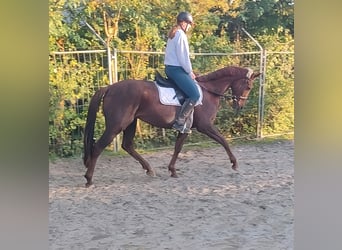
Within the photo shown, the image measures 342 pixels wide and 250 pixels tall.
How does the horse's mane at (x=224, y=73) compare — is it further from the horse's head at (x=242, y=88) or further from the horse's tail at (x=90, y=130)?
the horse's tail at (x=90, y=130)

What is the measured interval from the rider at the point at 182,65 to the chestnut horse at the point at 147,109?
0.04 m

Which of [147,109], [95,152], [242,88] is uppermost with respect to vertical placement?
[242,88]

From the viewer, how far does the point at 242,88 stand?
296 centimetres

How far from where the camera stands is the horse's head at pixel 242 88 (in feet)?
9.70

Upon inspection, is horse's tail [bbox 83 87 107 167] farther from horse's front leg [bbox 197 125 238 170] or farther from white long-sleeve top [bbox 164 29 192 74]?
horse's front leg [bbox 197 125 238 170]

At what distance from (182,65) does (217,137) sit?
17.9 inches

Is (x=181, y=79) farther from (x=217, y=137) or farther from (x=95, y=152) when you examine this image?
(x=95, y=152)

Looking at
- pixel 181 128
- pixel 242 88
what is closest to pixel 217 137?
pixel 181 128

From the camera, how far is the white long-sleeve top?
113 inches

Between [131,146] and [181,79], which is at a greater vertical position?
[181,79]

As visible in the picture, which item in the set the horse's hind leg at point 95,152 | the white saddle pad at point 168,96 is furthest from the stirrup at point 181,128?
the horse's hind leg at point 95,152
